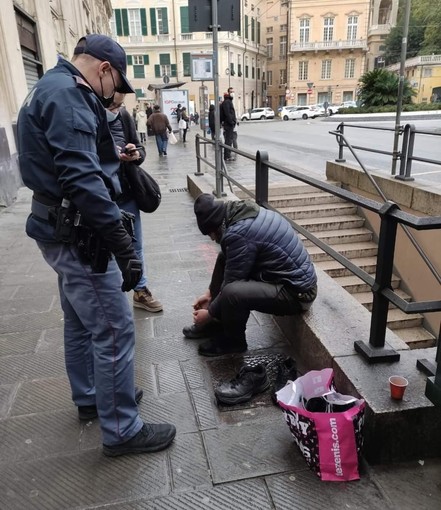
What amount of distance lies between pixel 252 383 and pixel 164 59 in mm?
53877

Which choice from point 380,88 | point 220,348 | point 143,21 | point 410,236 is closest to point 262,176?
point 410,236

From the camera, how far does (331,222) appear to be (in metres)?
7.70

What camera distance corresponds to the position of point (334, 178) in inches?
342

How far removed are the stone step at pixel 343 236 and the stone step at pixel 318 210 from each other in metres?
0.35

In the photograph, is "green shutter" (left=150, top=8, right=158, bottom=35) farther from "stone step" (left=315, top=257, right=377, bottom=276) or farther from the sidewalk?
the sidewalk

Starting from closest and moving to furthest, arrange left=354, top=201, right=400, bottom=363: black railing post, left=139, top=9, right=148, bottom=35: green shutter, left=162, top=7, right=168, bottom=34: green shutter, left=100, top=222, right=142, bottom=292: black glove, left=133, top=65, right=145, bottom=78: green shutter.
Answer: left=100, top=222, right=142, bottom=292: black glove, left=354, top=201, right=400, bottom=363: black railing post, left=139, top=9, right=148, bottom=35: green shutter, left=162, top=7, right=168, bottom=34: green shutter, left=133, top=65, right=145, bottom=78: green shutter

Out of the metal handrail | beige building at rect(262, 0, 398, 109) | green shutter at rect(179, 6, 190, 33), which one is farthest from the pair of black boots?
beige building at rect(262, 0, 398, 109)

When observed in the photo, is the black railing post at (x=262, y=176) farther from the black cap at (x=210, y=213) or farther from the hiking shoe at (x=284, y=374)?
the hiking shoe at (x=284, y=374)

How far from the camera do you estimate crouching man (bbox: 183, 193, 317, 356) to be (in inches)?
106

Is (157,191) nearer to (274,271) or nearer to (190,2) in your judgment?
(274,271)

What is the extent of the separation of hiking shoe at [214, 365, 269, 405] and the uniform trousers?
0.52 metres

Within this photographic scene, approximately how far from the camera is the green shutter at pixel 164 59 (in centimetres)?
5069

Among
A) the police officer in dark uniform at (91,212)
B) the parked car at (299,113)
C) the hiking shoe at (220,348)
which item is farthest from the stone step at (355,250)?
the parked car at (299,113)

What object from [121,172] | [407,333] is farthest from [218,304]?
[407,333]
